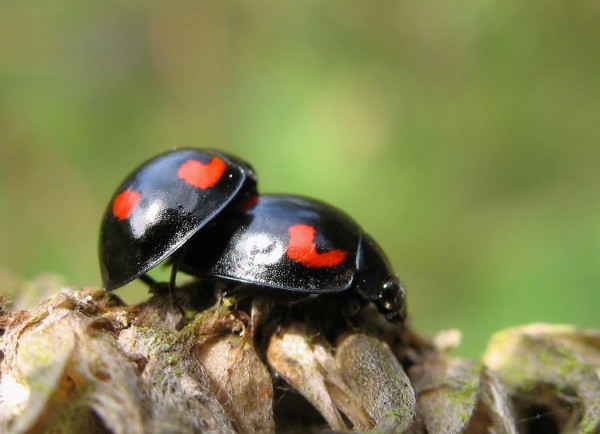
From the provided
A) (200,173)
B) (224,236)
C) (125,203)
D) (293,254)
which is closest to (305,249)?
(293,254)

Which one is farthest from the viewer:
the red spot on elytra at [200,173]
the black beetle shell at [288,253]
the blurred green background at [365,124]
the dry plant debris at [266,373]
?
the blurred green background at [365,124]

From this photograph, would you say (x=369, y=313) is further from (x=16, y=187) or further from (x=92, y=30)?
(x=92, y=30)

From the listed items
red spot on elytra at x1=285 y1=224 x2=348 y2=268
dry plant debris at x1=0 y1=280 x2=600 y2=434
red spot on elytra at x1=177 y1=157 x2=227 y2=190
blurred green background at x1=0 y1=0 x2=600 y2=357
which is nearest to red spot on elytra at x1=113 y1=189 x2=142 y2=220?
red spot on elytra at x1=177 y1=157 x2=227 y2=190

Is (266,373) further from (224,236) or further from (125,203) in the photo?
(125,203)

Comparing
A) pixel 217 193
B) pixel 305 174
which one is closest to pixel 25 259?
pixel 305 174

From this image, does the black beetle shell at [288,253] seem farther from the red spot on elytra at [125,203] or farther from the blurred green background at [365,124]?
the blurred green background at [365,124]

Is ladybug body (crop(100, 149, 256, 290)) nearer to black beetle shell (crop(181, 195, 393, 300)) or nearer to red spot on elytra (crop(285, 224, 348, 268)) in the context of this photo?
black beetle shell (crop(181, 195, 393, 300))

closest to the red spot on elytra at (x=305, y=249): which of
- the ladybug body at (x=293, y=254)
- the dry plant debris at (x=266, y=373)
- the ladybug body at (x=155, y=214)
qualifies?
the ladybug body at (x=293, y=254)
